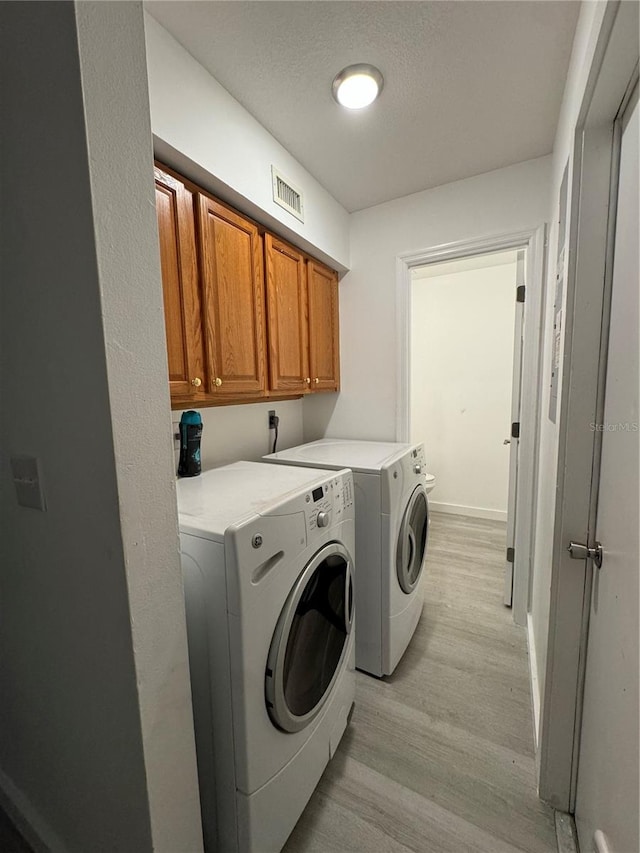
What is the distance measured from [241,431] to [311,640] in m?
1.16

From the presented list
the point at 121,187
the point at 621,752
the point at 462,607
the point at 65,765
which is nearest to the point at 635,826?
the point at 621,752

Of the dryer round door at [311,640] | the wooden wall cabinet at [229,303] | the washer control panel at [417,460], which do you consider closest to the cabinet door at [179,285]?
the wooden wall cabinet at [229,303]

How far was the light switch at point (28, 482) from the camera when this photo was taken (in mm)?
756

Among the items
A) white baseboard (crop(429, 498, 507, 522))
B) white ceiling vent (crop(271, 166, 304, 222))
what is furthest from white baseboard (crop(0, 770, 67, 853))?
white baseboard (crop(429, 498, 507, 522))

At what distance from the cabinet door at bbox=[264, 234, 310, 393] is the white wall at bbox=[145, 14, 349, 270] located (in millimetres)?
110

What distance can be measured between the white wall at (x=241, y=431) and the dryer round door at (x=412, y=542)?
80 cm

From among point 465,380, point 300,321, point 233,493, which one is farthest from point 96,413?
point 465,380

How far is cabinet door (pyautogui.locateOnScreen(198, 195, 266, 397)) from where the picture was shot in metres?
1.37

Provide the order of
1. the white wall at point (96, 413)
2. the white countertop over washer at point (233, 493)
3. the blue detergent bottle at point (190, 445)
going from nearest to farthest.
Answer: the white wall at point (96, 413), the white countertop over washer at point (233, 493), the blue detergent bottle at point (190, 445)

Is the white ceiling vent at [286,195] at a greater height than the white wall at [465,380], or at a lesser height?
greater

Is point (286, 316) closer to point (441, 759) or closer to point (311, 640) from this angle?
point (311, 640)

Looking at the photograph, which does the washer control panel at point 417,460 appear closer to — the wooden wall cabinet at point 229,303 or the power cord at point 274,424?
the wooden wall cabinet at point 229,303

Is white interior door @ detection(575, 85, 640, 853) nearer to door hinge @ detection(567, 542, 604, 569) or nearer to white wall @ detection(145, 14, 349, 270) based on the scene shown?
door hinge @ detection(567, 542, 604, 569)

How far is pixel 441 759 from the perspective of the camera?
4.11 feet
